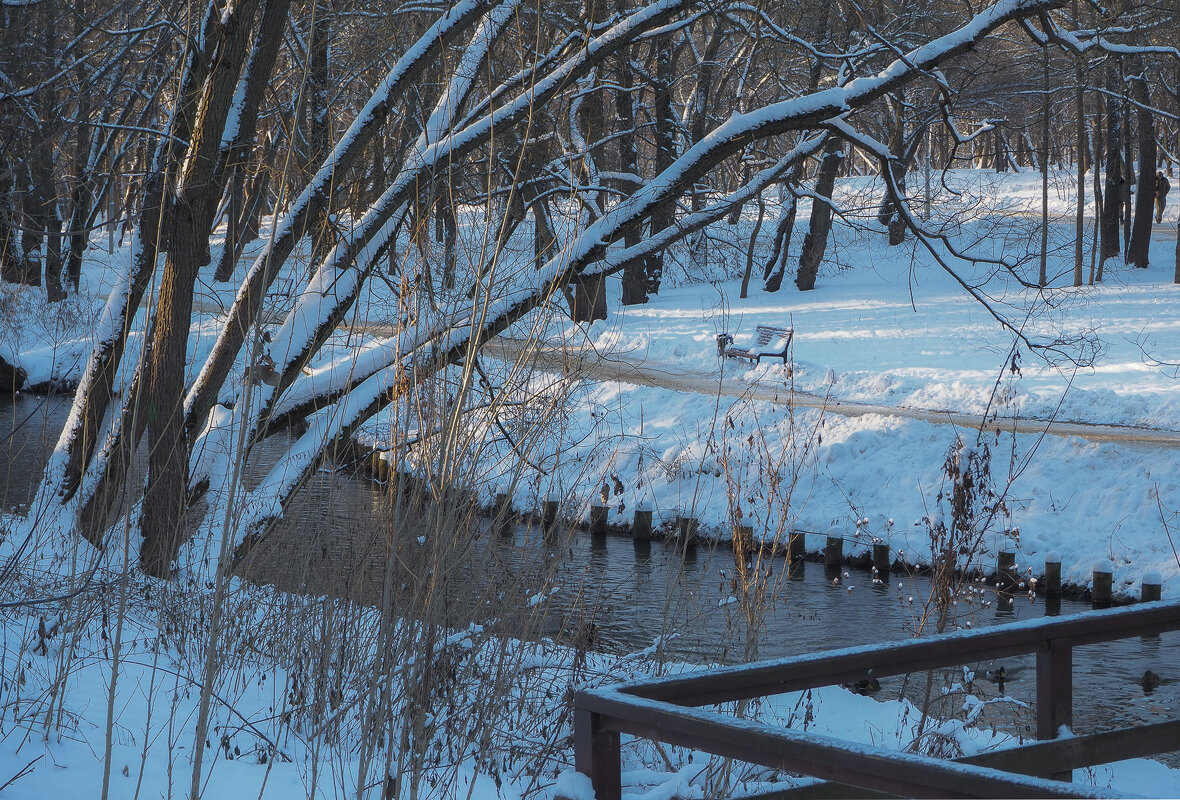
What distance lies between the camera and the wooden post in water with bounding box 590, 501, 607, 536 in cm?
1387

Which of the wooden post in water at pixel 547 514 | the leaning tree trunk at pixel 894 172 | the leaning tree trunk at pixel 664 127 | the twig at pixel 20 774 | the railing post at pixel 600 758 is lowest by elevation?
the twig at pixel 20 774

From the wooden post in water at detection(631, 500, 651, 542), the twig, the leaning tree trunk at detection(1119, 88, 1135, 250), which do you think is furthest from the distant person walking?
the twig

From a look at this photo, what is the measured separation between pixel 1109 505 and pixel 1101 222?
70.4 feet

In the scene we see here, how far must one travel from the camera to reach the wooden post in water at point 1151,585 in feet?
35.5

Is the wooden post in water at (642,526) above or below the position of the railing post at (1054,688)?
below

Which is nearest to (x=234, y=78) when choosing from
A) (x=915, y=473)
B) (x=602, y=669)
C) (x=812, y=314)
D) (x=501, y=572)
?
(x=501, y=572)

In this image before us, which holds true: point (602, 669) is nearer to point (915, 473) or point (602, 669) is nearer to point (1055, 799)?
point (1055, 799)

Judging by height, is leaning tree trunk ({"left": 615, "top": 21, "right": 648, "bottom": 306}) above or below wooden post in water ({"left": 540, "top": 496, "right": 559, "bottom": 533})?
above

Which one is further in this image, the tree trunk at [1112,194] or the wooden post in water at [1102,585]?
the tree trunk at [1112,194]

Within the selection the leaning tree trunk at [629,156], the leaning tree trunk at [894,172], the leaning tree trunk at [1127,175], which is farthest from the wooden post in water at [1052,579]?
the leaning tree trunk at [1127,175]

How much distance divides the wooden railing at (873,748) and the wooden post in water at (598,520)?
11.2 meters

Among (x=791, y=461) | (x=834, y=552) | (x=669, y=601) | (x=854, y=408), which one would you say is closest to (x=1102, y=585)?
(x=834, y=552)

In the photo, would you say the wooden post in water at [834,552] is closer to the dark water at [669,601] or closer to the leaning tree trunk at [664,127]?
the dark water at [669,601]

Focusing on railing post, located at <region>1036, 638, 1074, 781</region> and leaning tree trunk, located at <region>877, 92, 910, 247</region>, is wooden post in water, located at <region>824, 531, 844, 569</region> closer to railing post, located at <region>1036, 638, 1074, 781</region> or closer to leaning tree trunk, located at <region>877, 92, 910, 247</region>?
leaning tree trunk, located at <region>877, 92, 910, 247</region>
